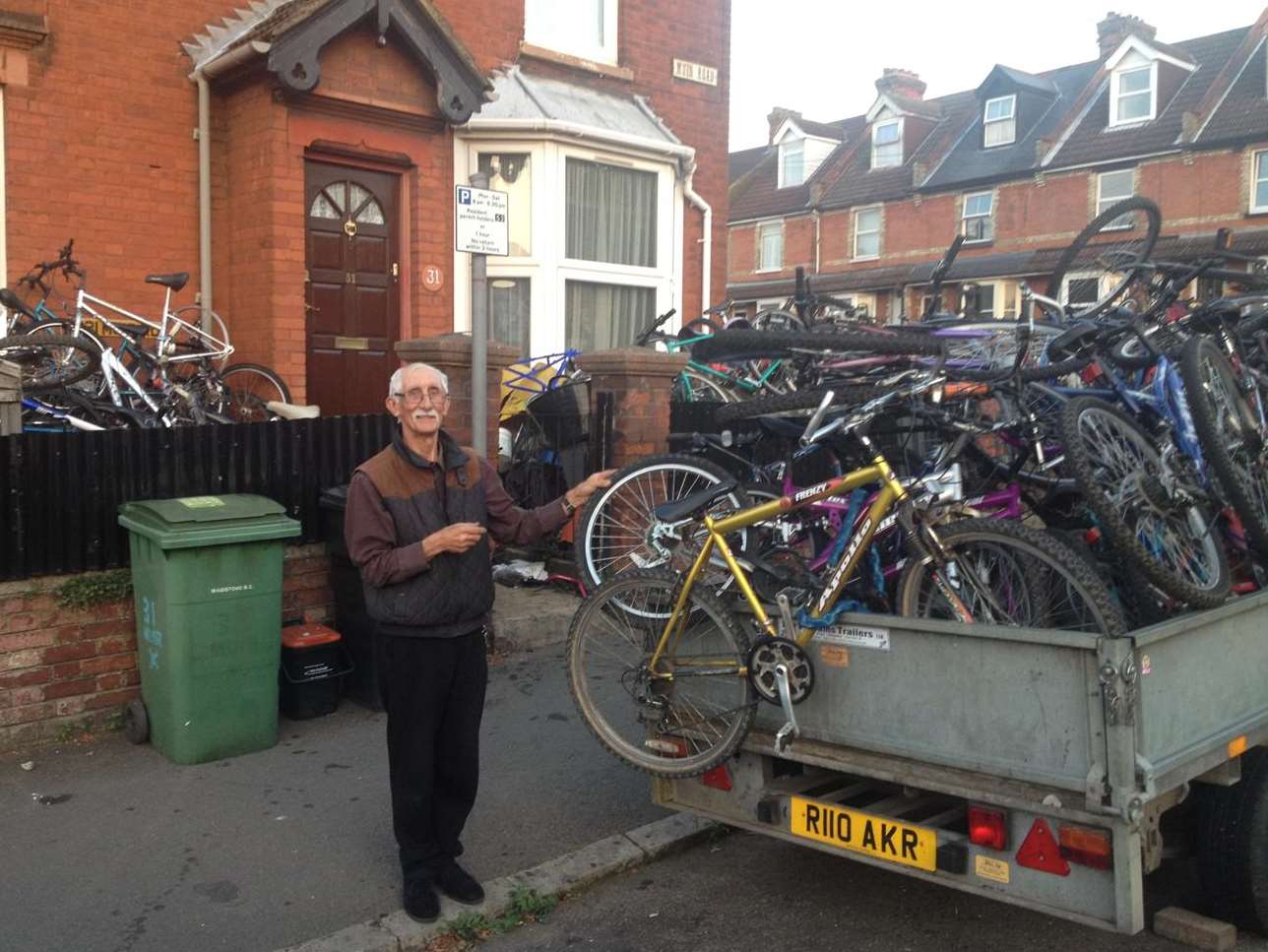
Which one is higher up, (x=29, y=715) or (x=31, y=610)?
(x=31, y=610)

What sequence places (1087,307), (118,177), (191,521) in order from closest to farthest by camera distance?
(191,521) < (1087,307) < (118,177)

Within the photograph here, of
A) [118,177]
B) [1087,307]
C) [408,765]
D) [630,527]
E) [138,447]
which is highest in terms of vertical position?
[118,177]

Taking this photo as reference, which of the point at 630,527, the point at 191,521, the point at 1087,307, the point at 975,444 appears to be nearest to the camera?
the point at 975,444

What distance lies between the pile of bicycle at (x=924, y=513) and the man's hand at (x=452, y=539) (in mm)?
687

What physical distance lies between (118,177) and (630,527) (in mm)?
5642

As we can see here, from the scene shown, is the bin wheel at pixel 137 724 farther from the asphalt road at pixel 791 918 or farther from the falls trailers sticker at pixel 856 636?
the falls trailers sticker at pixel 856 636

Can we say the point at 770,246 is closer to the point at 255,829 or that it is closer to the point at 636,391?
the point at 636,391

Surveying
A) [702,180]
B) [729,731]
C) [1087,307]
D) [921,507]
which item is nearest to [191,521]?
[729,731]

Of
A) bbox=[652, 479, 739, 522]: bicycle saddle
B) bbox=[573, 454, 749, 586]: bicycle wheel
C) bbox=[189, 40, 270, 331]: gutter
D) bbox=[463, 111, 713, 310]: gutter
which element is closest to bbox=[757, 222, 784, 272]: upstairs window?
bbox=[463, 111, 713, 310]: gutter

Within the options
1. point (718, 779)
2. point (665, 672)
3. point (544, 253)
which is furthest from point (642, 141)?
point (718, 779)

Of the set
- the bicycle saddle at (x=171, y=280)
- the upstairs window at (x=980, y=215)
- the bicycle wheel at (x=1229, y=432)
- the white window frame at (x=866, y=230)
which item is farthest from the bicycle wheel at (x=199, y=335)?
the white window frame at (x=866, y=230)

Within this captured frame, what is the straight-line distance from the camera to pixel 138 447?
231 inches

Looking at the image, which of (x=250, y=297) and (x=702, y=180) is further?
(x=702, y=180)

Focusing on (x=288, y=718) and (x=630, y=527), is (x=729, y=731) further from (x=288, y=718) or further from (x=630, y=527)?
(x=288, y=718)
